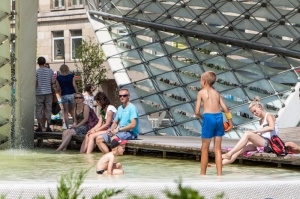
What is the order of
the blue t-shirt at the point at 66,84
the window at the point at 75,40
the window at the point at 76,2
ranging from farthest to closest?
the window at the point at 75,40, the window at the point at 76,2, the blue t-shirt at the point at 66,84

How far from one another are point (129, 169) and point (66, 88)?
7770 millimetres

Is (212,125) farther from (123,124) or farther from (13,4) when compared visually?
(13,4)

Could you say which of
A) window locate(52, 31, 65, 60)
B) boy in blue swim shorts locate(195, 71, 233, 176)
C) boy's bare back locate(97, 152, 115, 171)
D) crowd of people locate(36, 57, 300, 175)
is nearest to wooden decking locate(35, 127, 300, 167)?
crowd of people locate(36, 57, 300, 175)

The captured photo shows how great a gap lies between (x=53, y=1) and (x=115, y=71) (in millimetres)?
33683

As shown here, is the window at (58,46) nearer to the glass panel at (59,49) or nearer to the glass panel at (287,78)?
the glass panel at (59,49)

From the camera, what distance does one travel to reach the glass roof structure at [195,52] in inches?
1056

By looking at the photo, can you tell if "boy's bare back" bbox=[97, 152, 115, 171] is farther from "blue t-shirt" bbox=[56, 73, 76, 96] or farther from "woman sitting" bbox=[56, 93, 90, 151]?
"blue t-shirt" bbox=[56, 73, 76, 96]

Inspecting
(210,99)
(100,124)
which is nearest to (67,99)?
(100,124)

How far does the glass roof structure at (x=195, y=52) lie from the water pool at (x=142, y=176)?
699 centimetres

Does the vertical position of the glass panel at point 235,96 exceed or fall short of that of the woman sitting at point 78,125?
it exceeds it

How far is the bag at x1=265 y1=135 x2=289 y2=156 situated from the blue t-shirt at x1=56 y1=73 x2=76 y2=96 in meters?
8.32

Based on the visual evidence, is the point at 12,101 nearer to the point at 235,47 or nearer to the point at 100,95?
the point at 100,95

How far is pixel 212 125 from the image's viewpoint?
13.8 meters

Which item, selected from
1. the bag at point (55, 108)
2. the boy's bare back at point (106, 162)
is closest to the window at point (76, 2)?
the bag at point (55, 108)
